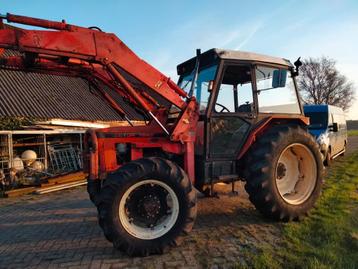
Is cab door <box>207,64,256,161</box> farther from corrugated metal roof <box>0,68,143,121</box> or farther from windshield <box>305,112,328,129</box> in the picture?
corrugated metal roof <box>0,68,143,121</box>

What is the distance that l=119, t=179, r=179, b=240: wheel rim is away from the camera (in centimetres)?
423

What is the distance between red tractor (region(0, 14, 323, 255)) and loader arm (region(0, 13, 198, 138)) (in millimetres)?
13

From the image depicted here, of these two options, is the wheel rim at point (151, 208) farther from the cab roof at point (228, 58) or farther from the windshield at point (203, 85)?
the cab roof at point (228, 58)

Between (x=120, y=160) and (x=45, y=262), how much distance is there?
1709mm

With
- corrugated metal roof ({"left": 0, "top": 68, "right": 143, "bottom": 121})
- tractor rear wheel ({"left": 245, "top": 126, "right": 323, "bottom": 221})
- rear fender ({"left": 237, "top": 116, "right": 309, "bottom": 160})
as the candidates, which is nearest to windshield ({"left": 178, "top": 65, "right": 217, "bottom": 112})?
rear fender ({"left": 237, "top": 116, "right": 309, "bottom": 160})

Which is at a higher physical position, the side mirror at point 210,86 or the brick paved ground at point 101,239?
the side mirror at point 210,86

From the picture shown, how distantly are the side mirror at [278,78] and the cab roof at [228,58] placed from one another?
0.57ft

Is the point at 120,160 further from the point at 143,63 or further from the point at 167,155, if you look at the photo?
the point at 143,63

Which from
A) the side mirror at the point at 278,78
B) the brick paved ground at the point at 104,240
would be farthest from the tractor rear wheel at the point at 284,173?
the side mirror at the point at 278,78

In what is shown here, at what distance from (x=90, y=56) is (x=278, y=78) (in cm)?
316

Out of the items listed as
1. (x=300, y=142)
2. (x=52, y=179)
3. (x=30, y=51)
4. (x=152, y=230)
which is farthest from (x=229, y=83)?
(x=52, y=179)

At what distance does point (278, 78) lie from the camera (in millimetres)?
5582

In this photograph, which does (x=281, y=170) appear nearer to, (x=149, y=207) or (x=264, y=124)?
(x=264, y=124)

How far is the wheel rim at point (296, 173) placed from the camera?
5.64m
